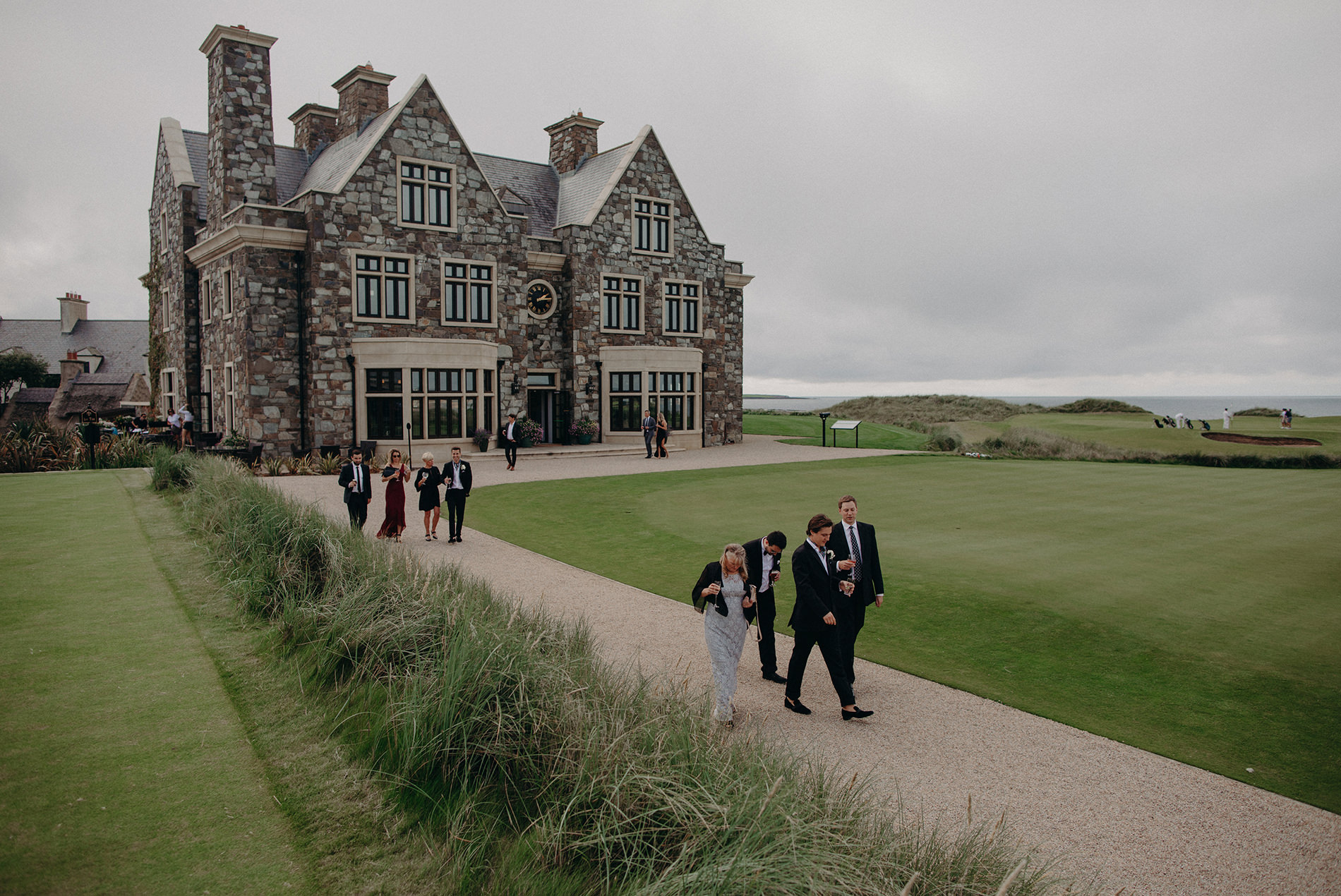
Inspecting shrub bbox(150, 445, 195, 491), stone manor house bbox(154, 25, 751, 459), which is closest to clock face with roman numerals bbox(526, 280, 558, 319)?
stone manor house bbox(154, 25, 751, 459)

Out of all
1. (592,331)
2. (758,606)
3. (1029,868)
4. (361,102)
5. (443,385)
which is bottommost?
(1029,868)

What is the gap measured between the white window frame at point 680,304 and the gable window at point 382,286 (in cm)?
1085

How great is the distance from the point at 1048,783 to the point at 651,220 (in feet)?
97.7

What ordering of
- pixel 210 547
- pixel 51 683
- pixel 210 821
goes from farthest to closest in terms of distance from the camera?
pixel 210 547 → pixel 51 683 → pixel 210 821

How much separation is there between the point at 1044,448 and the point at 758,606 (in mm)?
28453

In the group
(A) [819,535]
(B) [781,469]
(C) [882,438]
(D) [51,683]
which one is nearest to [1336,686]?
(A) [819,535]

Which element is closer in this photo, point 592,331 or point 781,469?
Result: point 781,469

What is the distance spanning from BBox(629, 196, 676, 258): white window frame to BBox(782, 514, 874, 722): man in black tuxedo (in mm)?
26863

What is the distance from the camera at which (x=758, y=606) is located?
7848 mm

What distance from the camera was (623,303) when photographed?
3219 cm

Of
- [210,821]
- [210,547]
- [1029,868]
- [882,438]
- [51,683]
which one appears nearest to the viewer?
[1029,868]

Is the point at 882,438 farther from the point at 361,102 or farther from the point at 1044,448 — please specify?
the point at 361,102

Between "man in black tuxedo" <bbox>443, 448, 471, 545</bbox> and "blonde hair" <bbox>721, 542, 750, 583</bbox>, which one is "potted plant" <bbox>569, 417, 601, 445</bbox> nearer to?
"man in black tuxedo" <bbox>443, 448, 471, 545</bbox>

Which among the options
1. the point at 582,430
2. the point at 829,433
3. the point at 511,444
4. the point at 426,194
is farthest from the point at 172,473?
the point at 829,433
